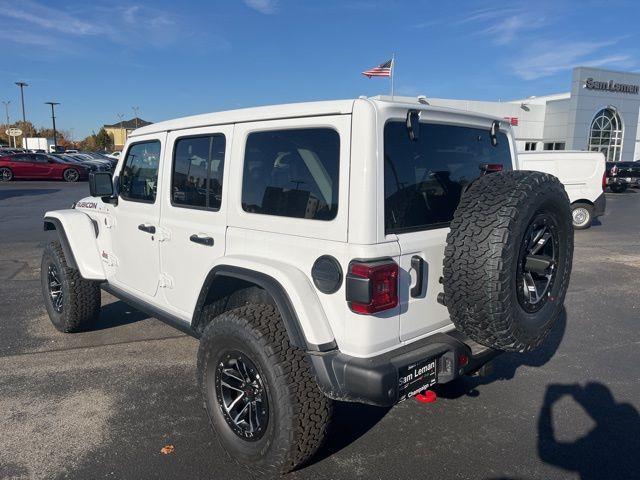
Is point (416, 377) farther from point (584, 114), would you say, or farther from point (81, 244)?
point (584, 114)

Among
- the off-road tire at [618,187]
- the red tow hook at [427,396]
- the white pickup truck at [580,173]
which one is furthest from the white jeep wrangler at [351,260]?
the off-road tire at [618,187]

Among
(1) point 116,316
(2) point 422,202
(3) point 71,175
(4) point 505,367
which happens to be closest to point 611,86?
(3) point 71,175

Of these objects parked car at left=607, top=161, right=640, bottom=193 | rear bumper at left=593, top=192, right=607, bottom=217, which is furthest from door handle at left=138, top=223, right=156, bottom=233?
parked car at left=607, top=161, right=640, bottom=193

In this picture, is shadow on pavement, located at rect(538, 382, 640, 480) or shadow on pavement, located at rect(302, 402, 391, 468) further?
shadow on pavement, located at rect(302, 402, 391, 468)

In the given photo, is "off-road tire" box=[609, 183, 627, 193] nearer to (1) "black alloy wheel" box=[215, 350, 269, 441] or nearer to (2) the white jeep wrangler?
(2) the white jeep wrangler

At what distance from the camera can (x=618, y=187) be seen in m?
24.5

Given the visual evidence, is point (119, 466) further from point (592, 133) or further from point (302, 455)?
point (592, 133)

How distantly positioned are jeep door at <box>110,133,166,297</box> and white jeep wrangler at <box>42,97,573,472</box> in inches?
21.5

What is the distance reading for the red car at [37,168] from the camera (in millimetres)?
24562

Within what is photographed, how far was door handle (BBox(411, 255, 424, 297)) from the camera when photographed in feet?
8.13

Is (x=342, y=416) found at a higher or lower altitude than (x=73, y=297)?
lower

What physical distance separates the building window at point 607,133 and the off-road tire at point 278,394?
38.5m

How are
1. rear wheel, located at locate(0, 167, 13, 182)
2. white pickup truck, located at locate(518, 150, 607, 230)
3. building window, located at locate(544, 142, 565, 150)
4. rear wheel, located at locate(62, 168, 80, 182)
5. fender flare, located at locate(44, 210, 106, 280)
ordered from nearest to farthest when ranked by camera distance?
fender flare, located at locate(44, 210, 106, 280) → white pickup truck, located at locate(518, 150, 607, 230) → rear wheel, located at locate(0, 167, 13, 182) → rear wheel, located at locate(62, 168, 80, 182) → building window, located at locate(544, 142, 565, 150)

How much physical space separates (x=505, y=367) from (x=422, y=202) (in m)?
2.26
